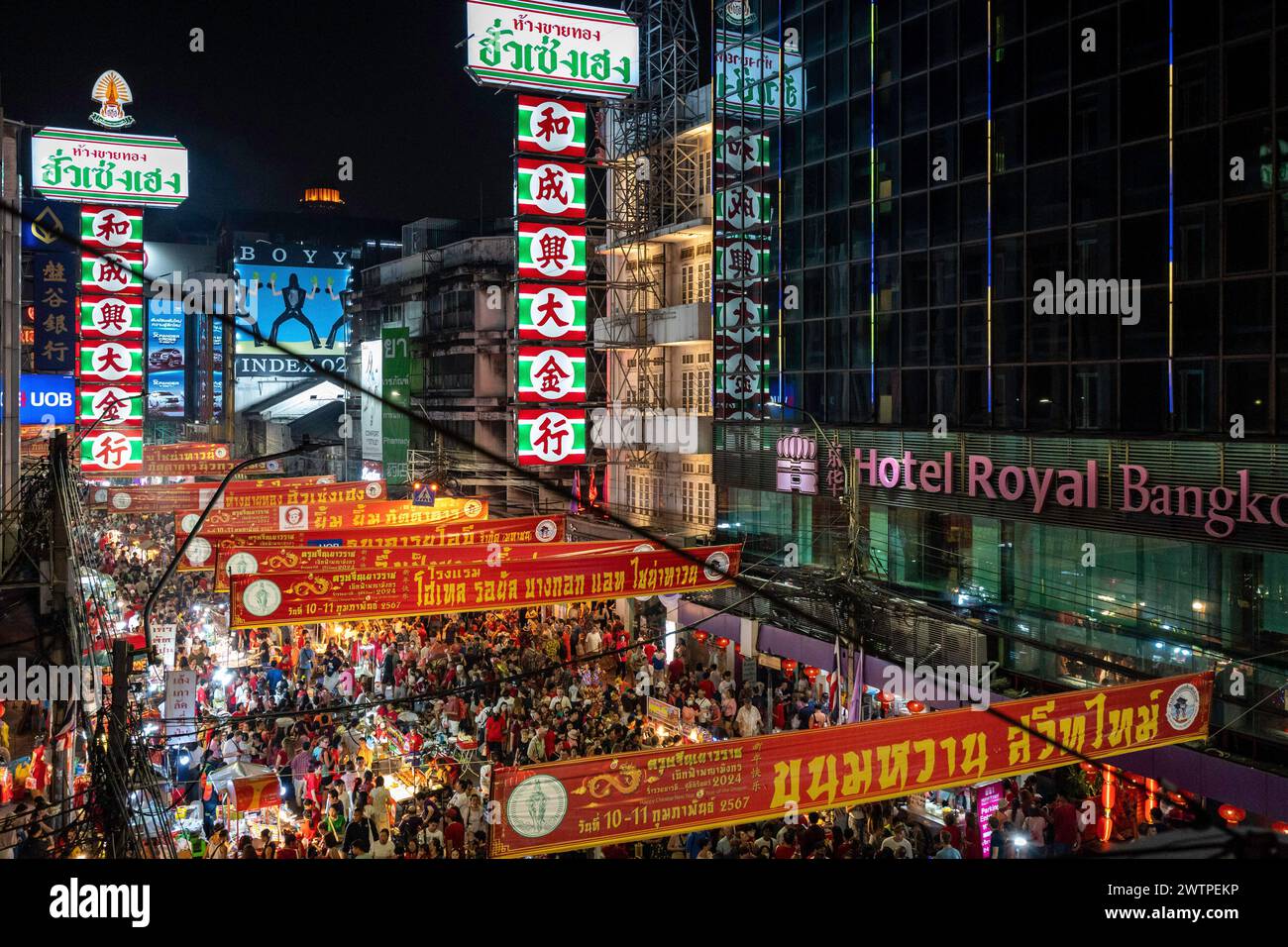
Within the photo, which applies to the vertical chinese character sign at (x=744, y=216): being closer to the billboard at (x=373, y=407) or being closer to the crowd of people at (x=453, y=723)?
the crowd of people at (x=453, y=723)

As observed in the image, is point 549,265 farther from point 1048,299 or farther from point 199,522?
point 199,522

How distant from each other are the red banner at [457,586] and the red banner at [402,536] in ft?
5.57

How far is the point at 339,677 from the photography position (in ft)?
78.9

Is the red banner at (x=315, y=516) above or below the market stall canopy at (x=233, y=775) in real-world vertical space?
above

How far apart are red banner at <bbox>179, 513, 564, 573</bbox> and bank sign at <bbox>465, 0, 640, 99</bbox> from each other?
47.5 feet

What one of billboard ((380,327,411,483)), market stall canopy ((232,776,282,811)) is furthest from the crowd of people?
billboard ((380,327,411,483))

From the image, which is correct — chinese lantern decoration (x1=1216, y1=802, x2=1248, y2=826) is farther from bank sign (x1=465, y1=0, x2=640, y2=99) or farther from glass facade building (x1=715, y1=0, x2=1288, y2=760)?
bank sign (x1=465, y1=0, x2=640, y2=99)

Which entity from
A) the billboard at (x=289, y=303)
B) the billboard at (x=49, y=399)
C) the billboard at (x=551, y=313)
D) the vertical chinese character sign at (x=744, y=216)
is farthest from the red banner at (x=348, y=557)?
the billboard at (x=289, y=303)

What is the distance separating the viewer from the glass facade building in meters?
19.1

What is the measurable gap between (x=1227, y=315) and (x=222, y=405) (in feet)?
266

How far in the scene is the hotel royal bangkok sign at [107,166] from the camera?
3806cm

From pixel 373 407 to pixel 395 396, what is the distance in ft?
19.2

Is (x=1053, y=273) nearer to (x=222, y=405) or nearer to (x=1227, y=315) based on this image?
(x=1227, y=315)
